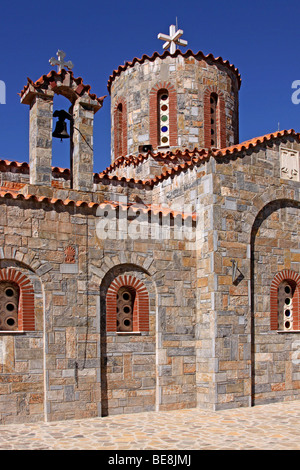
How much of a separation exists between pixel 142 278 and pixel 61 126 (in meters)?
3.32

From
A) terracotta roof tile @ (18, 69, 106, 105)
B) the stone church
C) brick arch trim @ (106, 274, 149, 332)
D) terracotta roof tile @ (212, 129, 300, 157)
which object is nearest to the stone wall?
the stone church

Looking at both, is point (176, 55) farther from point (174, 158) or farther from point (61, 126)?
point (61, 126)

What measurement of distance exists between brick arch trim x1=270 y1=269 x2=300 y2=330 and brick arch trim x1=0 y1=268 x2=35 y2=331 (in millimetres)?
5261

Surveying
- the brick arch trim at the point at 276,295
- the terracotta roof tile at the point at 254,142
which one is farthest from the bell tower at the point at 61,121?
the brick arch trim at the point at 276,295

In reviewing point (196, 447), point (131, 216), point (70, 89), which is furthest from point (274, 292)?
point (70, 89)

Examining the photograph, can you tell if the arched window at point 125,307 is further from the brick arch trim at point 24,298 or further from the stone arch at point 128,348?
the brick arch trim at point 24,298

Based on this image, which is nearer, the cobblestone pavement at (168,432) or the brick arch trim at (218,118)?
the cobblestone pavement at (168,432)

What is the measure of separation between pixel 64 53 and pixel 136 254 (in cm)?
400

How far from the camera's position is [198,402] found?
11.3 meters

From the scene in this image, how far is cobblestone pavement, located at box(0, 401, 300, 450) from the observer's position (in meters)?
8.04

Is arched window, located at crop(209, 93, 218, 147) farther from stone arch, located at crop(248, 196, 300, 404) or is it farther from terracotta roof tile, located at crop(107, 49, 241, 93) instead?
stone arch, located at crop(248, 196, 300, 404)

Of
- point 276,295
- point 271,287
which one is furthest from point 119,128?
point 276,295

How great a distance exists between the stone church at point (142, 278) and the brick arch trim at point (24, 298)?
2 cm

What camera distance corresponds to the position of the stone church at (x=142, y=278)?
9.78 meters
